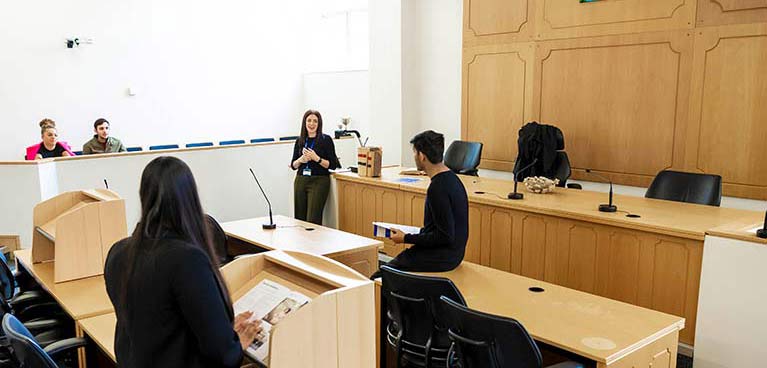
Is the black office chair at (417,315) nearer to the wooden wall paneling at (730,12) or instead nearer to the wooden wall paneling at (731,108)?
the wooden wall paneling at (731,108)

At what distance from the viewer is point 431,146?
3.42 meters

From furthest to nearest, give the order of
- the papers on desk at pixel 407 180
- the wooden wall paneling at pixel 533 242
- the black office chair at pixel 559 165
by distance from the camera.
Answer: the black office chair at pixel 559 165
the papers on desk at pixel 407 180
the wooden wall paneling at pixel 533 242

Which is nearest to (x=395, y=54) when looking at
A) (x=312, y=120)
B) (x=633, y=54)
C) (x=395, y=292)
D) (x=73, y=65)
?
(x=312, y=120)

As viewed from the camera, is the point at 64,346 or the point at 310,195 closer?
the point at 64,346

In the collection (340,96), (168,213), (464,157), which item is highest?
(340,96)

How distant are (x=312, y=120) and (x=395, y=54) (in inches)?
113

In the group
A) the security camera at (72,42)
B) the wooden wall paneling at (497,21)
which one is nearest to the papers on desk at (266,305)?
the wooden wall paneling at (497,21)

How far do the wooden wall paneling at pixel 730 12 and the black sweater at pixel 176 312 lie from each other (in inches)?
198

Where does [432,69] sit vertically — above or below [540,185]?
Answer: above

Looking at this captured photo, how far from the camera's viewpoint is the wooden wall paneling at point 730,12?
4941 mm

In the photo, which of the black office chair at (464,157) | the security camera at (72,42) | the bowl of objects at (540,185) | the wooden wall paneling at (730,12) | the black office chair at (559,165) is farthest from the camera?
the security camera at (72,42)

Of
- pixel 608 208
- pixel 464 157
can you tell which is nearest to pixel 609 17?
pixel 464 157

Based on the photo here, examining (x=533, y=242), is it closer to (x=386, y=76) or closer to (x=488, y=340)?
(x=488, y=340)

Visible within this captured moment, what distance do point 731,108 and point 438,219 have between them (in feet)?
10.8
